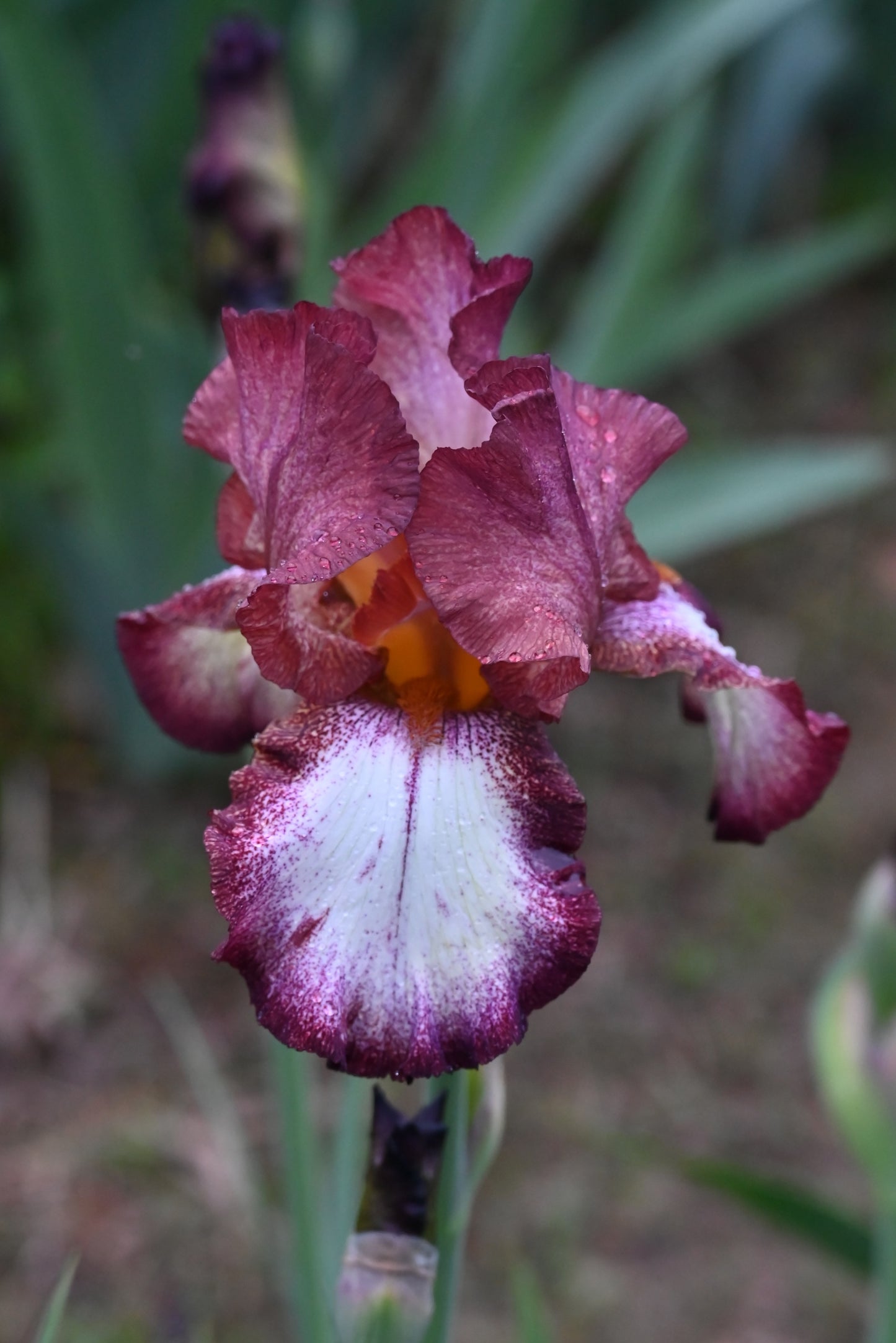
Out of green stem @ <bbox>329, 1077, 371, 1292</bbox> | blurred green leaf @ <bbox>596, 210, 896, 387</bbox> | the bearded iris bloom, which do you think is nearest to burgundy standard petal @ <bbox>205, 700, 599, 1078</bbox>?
the bearded iris bloom

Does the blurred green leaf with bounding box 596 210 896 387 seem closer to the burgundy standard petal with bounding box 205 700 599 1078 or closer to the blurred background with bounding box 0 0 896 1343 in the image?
the blurred background with bounding box 0 0 896 1343

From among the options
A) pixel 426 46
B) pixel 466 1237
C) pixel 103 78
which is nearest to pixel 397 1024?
pixel 466 1237

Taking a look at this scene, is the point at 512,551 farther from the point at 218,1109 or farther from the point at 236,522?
the point at 218,1109

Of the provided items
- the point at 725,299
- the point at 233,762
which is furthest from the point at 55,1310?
the point at 725,299

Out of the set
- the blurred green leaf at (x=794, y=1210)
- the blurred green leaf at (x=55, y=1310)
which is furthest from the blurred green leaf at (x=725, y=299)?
the blurred green leaf at (x=55, y=1310)

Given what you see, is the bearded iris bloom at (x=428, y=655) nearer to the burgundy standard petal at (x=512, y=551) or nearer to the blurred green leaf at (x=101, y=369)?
the burgundy standard petal at (x=512, y=551)
